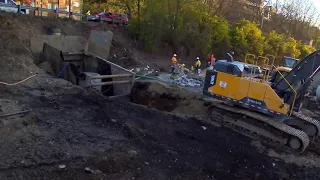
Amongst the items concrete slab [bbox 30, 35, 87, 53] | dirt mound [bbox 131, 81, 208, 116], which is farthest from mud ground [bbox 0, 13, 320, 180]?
concrete slab [bbox 30, 35, 87, 53]

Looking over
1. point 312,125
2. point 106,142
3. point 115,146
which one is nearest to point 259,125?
point 312,125

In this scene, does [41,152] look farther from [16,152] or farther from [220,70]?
[220,70]

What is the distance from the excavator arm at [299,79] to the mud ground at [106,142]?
1963 mm

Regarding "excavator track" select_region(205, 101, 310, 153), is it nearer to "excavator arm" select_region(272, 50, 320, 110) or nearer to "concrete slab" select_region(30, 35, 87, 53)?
"excavator arm" select_region(272, 50, 320, 110)

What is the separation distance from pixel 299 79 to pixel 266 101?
1.32 m

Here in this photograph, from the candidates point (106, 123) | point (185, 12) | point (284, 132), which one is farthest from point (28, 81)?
point (185, 12)

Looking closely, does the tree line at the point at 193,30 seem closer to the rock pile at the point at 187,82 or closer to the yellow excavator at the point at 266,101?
the rock pile at the point at 187,82

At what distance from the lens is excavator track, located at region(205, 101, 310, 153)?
10.8m

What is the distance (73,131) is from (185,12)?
17386 millimetres

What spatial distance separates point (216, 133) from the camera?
1141cm

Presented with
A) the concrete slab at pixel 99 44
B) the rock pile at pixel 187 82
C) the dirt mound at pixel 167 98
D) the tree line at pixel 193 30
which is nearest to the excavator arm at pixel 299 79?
the dirt mound at pixel 167 98

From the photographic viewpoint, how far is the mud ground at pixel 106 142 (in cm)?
725

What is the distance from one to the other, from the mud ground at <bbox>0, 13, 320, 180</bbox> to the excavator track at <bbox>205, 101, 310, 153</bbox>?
0.41m

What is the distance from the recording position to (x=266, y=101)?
11031mm
